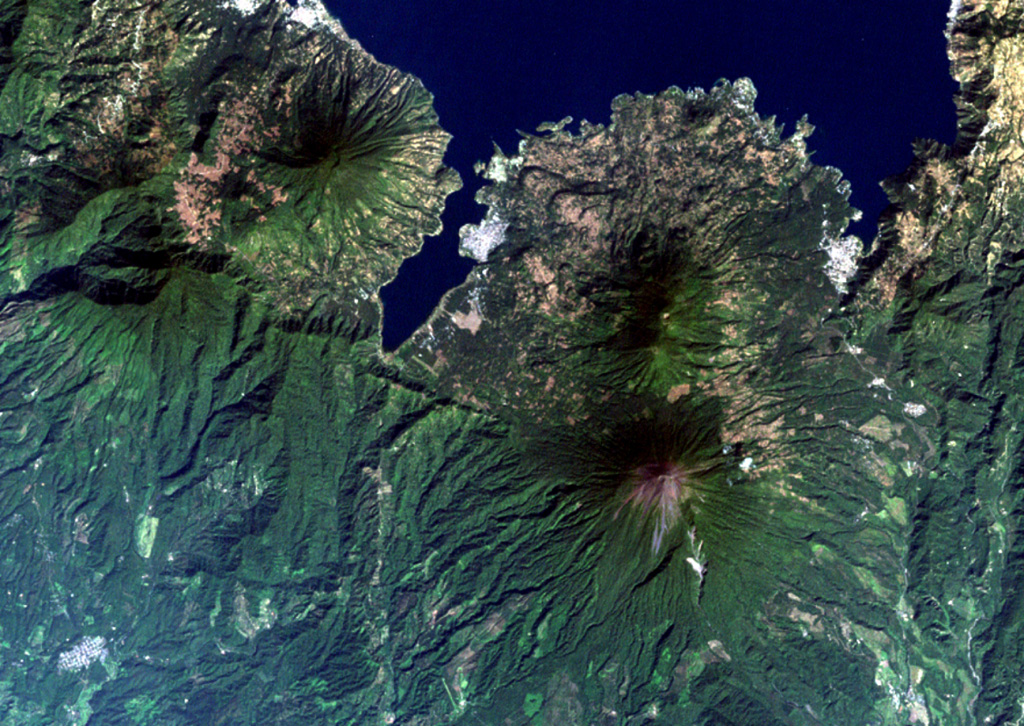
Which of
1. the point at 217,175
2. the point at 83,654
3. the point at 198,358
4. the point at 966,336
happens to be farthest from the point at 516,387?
the point at 83,654

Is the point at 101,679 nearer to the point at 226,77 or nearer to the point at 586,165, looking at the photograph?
the point at 226,77

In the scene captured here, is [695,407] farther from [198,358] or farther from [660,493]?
[198,358]

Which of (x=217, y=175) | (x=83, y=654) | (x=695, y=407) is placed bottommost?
(x=83, y=654)

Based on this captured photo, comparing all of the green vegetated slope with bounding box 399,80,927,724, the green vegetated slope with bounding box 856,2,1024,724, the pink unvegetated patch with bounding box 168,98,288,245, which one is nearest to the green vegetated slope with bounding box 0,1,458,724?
the pink unvegetated patch with bounding box 168,98,288,245

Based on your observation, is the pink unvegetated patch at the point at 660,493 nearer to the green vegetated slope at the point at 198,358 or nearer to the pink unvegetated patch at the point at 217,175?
the green vegetated slope at the point at 198,358

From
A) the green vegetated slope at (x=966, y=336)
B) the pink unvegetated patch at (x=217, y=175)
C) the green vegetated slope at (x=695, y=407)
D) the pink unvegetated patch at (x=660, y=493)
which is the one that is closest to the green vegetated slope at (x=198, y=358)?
the pink unvegetated patch at (x=217, y=175)

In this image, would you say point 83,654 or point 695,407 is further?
point 83,654

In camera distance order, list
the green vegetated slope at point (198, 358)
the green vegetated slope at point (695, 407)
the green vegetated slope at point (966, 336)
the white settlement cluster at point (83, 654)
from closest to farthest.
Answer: the green vegetated slope at point (966, 336), the green vegetated slope at point (695, 407), the green vegetated slope at point (198, 358), the white settlement cluster at point (83, 654)

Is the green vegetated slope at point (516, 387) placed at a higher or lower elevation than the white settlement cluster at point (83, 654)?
higher

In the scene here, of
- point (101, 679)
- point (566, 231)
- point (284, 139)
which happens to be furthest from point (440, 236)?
point (101, 679)

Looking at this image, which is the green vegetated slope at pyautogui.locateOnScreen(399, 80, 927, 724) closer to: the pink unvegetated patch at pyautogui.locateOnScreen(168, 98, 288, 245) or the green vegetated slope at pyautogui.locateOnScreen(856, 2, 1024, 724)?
the green vegetated slope at pyautogui.locateOnScreen(856, 2, 1024, 724)
